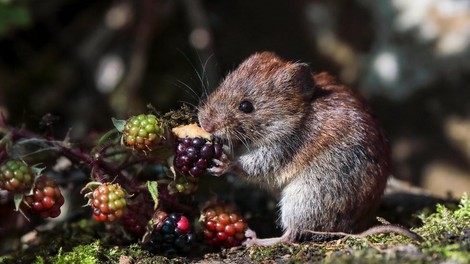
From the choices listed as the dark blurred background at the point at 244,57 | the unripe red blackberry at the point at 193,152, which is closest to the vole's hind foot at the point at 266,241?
the unripe red blackberry at the point at 193,152

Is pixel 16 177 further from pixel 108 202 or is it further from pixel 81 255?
pixel 81 255

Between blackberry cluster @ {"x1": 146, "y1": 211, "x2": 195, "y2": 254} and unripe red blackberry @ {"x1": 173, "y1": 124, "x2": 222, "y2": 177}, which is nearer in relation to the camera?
unripe red blackberry @ {"x1": 173, "y1": 124, "x2": 222, "y2": 177}

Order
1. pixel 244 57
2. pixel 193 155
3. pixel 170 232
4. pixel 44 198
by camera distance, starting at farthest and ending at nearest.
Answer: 1. pixel 244 57
2. pixel 170 232
3. pixel 193 155
4. pixel 44 198

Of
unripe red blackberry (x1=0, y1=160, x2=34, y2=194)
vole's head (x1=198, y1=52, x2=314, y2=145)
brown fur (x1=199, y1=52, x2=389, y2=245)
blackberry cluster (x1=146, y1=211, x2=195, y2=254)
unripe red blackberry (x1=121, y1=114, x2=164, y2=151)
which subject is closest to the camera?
unripe red blackberry (x1=0, y1=160, x2=34, y2=194)

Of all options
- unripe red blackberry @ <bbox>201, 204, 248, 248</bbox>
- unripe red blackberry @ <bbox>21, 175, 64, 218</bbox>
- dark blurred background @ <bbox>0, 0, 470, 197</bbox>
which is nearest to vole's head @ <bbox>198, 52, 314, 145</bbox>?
unripe red blackberry @ <bbox>201, 204, 248, 248</bbox>

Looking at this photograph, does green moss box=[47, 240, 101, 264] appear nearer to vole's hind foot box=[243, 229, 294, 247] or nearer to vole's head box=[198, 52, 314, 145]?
vole's hind foot box=[243, 229, 294, 247]

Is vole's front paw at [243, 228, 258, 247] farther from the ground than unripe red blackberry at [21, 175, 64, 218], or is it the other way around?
vole's front paw at [243, 228, 258, 247]

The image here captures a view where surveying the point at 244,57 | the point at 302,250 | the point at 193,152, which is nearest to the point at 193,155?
the point at 193,152
